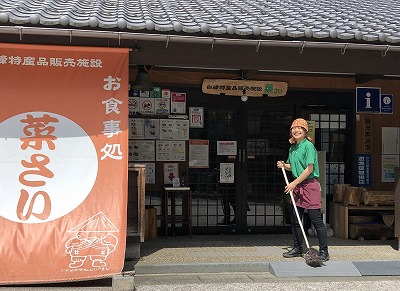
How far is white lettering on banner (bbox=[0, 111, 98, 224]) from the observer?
6.04m

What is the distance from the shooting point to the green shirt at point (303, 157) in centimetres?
718

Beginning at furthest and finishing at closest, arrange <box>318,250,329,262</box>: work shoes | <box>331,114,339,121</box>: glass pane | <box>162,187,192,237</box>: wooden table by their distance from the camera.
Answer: <box>331,114,339,121</box>: glass pane, <box>162,187,192,237</box>: wooden table, <box>318,250,329,262</box>: work shoes

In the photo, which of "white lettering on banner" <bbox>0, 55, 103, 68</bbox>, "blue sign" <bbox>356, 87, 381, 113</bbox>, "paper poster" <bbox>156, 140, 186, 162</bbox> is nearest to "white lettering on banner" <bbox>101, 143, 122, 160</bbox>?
"white lettering on banner" <bbox>0, 55, 103, 68</bbox>

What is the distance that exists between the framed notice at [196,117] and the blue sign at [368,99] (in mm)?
3306

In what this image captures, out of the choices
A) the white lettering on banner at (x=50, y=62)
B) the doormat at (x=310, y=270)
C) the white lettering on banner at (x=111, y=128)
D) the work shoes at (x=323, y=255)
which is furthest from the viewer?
the work shoes at (x=323, y=255)

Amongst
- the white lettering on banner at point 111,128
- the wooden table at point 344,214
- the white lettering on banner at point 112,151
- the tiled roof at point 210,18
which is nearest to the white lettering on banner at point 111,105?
the white lettering on banner at point 111,128

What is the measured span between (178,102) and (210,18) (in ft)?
9.58

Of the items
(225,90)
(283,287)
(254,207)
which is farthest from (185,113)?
(283,287)

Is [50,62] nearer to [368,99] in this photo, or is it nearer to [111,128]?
[111,128]

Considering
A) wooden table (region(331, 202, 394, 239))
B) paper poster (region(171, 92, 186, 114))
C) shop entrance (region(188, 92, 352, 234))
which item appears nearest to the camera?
wooden table (region(331, 202, 394, 239))

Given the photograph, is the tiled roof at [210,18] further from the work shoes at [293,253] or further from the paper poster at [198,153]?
the work shoes at [293,253]

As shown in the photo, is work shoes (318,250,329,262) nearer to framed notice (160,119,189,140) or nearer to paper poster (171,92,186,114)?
framed notice (160,119,189,140)

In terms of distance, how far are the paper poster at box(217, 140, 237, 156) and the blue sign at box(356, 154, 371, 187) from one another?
261 cm

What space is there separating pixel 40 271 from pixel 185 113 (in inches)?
181
